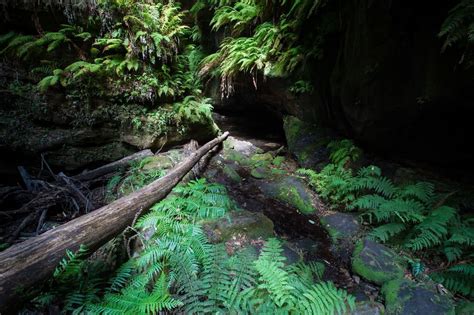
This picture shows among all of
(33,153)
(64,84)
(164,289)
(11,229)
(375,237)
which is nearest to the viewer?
(164,289)

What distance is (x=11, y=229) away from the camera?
357 centimetres

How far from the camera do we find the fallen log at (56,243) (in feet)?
7.01

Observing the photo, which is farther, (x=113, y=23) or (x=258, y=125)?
(x=258, y=125)

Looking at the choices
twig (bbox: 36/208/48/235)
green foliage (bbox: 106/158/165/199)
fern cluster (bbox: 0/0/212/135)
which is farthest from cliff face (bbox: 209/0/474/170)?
twig (bbox: 36/208/48/235)

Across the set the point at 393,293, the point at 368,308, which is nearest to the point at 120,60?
the point at 368,308

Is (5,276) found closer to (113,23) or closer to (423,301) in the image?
(423,301)

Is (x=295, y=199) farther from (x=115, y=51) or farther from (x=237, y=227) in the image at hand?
(x=115, y=51)

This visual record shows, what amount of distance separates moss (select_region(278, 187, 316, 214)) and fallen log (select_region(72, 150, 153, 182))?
3249mm

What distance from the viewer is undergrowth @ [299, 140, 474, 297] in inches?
126

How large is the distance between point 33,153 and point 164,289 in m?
4.30

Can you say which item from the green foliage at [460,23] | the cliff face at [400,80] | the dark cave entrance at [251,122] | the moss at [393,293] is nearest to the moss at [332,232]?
the moss at [393,293]

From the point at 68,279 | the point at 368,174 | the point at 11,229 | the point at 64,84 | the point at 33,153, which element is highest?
the point at 64,84

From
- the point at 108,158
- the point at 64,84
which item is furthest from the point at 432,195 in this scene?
the point at 64,84

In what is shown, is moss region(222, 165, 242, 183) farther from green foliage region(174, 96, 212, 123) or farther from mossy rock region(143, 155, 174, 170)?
green foliage region(174, 96, 212, 123)
